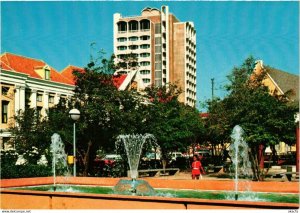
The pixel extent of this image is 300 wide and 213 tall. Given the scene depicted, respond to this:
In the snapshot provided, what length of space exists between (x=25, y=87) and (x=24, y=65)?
5.16m

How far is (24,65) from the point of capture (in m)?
49.8

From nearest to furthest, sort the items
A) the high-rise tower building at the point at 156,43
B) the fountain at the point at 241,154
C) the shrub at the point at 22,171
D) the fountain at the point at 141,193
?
the fountain at the point at 141,193 → the shrub at the point at 22,171 → the fountain at the point at 241,154 → the high-rise tower building at the point at 156,43

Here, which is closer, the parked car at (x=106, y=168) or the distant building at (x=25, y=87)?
the parked car at (x=106, y=168)

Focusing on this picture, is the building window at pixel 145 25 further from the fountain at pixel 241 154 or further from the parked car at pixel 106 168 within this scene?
the fountain at pixel 241 154

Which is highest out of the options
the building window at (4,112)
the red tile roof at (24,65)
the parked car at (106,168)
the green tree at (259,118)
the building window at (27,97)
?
the red tile roof at (24,65)

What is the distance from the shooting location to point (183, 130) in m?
35.8

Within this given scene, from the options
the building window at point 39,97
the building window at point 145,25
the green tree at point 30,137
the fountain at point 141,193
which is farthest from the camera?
the building window at point 145,25

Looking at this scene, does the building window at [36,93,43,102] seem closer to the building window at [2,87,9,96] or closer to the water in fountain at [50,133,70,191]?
the building window at [2,87,9,96]

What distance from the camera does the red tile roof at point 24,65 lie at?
46219 mm

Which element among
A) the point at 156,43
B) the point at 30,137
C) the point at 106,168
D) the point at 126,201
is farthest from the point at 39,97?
the point at 156,43

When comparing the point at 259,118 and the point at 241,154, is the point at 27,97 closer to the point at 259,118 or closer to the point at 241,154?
the point at 241,154

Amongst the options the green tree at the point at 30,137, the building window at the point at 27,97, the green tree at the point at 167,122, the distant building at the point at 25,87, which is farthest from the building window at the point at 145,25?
the green tree at the point at 30,137

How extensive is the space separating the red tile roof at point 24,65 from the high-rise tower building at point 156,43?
179ft

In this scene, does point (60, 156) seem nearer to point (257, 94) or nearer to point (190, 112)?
point (257, 94)
